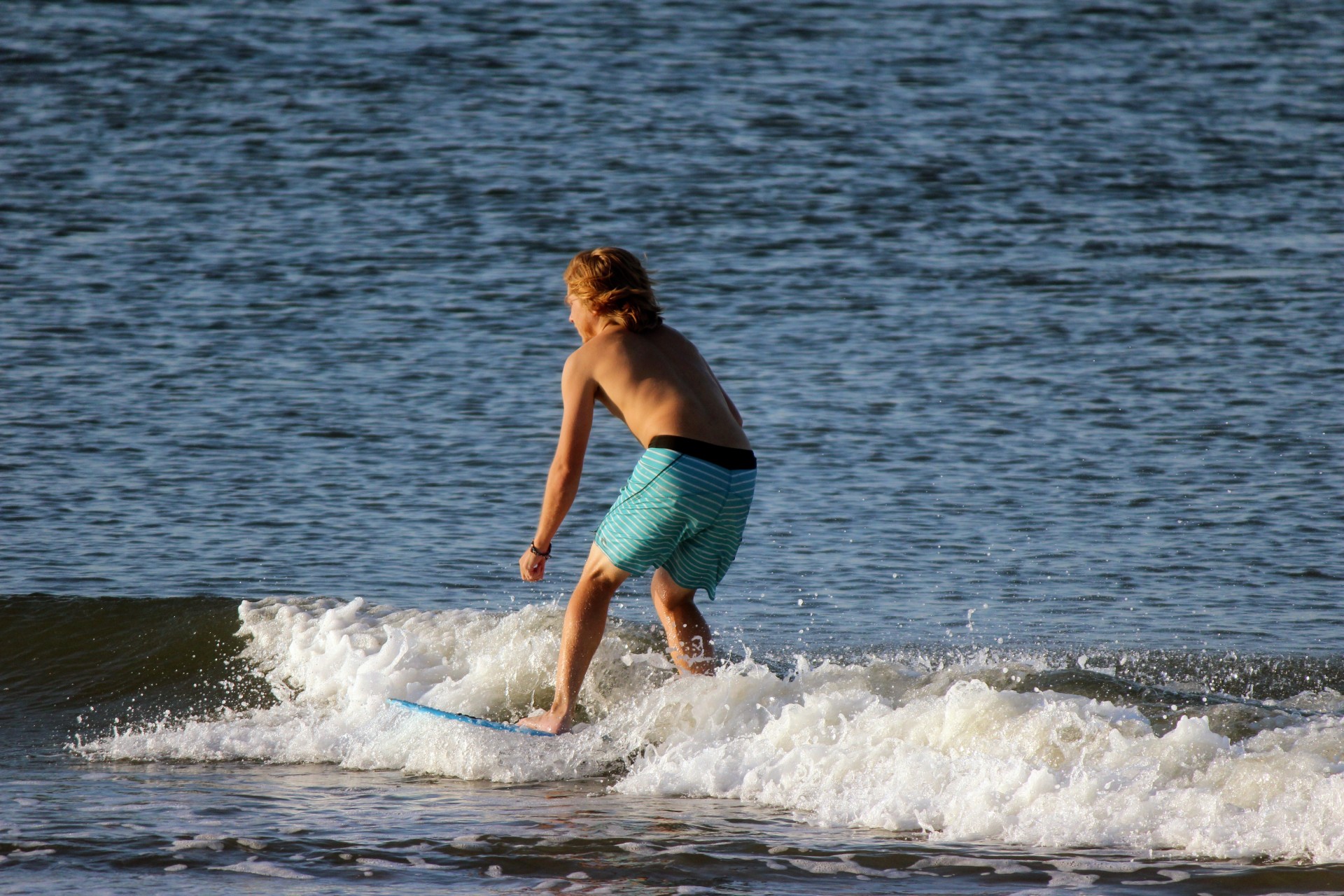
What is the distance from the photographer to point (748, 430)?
10.8 metres

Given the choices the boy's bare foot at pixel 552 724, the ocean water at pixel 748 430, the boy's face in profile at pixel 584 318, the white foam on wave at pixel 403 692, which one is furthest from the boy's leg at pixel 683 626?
the boy's face in profile at pixel 584 318

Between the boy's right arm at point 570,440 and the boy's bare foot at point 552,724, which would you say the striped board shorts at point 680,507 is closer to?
the boy's right arm at point 570,440

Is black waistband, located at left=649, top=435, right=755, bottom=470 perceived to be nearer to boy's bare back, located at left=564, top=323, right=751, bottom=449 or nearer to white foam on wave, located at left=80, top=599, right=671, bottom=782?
boy's bare back, located at left=564, top=323, right=751, bottom=449

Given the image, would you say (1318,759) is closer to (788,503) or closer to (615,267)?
(615,267)

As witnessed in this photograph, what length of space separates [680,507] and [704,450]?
0.20 meters

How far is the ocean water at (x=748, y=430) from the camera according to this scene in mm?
4641

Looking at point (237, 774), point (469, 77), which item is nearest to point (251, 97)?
point (469, 77)

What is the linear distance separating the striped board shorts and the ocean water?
612mm

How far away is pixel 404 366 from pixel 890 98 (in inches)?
433

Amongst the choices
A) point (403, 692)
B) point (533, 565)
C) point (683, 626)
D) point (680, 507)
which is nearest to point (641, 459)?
point (680, 507)

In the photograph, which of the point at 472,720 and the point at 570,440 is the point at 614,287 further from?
the point at 472,720

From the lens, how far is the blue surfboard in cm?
529

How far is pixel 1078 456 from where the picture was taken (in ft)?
32.5

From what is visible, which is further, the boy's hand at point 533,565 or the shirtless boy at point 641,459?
the boy's hand at point 533,565
